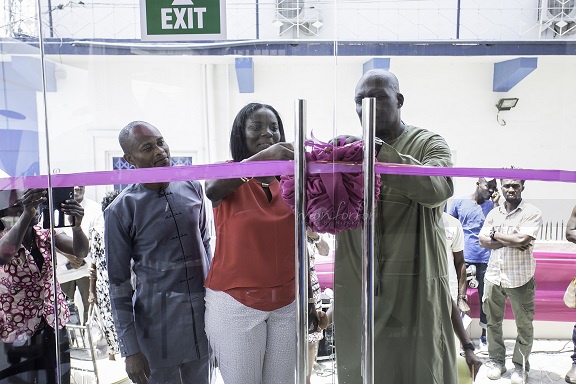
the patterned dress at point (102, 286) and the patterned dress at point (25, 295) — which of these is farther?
the patterned dress at point (25, 295)

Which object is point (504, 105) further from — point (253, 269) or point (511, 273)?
point (253, 269)

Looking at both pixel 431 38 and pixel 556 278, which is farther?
pixel 556 278

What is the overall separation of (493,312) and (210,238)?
2.84 ft

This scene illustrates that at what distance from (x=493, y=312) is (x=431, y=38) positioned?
2.69 feet

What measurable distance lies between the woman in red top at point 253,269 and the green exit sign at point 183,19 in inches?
9.3

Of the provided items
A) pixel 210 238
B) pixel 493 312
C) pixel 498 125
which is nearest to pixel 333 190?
pixel 210 238

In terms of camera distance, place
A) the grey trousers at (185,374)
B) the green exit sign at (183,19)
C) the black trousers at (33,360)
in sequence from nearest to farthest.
→ the green exit sign at (183,19) → the grey trousers at (185,374) → the black trousers at (33,360)

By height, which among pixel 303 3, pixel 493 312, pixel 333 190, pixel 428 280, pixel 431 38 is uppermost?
pixel 303 3

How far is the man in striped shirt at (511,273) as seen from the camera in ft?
4.36

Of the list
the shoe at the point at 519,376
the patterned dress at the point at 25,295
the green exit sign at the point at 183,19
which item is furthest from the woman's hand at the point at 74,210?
the shoe at the point at 519,376

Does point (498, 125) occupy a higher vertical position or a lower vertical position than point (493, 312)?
higher

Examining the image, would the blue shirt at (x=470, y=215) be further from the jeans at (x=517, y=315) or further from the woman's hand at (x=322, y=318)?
the woman's hand at (x=322, y=318)

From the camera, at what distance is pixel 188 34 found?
4.11 feet

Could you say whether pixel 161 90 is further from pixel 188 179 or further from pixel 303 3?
pixel 303 3
